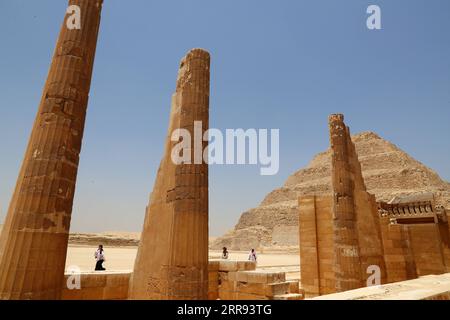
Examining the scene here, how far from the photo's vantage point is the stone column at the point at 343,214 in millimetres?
9016

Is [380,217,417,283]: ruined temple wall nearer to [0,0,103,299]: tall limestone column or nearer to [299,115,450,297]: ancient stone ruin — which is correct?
[299,115,450,297]: ancient stone ruin

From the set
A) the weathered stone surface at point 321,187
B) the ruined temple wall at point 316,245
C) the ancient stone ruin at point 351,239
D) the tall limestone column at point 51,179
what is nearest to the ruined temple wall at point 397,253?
the ancient stone ruin at point 351,239

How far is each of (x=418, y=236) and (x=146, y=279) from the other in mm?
11527

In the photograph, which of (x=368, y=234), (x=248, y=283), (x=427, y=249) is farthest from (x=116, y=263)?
(x=427, y=249)

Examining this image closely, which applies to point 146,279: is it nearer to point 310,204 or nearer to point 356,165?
point 310,204

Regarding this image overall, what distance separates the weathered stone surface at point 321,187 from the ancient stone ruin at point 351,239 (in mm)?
54381

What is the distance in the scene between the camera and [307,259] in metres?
11.6

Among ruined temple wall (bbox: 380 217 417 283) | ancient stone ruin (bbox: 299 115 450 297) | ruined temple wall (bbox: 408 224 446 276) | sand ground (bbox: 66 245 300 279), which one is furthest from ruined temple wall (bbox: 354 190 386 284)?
sand ground (bbox: 66 245 300 279)

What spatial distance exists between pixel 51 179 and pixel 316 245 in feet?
31.0

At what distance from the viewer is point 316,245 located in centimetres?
1139

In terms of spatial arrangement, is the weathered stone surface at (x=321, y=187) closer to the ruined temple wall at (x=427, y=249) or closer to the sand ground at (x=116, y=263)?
the sand ground at (x=116, y=263)
